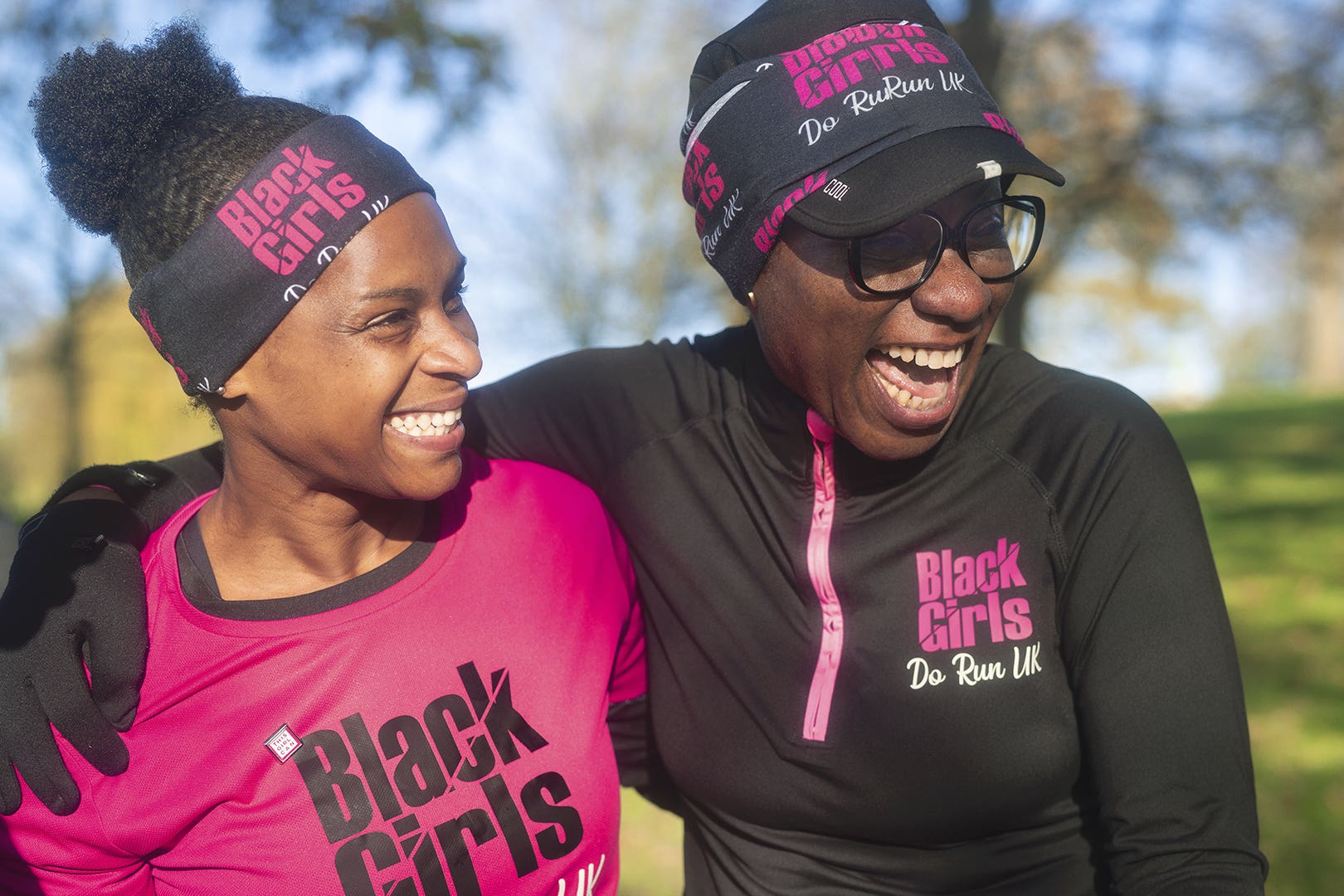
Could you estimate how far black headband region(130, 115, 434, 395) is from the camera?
222 centimetres

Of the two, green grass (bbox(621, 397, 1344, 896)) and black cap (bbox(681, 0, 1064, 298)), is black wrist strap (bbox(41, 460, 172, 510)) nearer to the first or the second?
black cap (bbox(681, 0, 1064, 298))

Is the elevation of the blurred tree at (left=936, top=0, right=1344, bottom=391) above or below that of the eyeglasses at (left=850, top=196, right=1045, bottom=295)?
above

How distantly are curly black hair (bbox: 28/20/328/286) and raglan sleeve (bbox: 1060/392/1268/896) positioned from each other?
1.75 meters

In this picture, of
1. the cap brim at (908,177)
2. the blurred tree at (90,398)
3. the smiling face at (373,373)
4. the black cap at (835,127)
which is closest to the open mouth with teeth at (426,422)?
the smiling face at (373,373)

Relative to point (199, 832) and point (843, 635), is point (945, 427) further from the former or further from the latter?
point (199, 832)

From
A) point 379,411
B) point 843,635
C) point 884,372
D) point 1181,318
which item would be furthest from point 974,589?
point 1181,318

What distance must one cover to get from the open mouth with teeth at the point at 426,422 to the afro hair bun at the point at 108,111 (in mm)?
714

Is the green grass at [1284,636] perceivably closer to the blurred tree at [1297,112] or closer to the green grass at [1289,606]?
the green grass at [1289,606]

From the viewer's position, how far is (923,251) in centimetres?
219

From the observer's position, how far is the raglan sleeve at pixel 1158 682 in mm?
2090

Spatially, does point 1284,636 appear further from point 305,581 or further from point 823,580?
point 305,581

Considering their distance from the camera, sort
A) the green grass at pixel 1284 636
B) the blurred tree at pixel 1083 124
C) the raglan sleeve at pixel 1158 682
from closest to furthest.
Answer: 1. the raglan sleeve at pixel 1158 682
2. the green grass at pixel 1284 636
3. the blurred tree at pixel 1083 124

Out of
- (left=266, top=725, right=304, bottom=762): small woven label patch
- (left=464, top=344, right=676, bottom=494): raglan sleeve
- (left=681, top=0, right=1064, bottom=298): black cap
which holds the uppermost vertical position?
(left=681, top=0, right=1064, bottom=298): black cap

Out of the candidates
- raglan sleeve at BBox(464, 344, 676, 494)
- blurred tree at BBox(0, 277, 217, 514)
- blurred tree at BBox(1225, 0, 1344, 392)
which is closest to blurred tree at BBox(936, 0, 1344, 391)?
blurred tree at BBox(1225, 0, 1344, 392)
